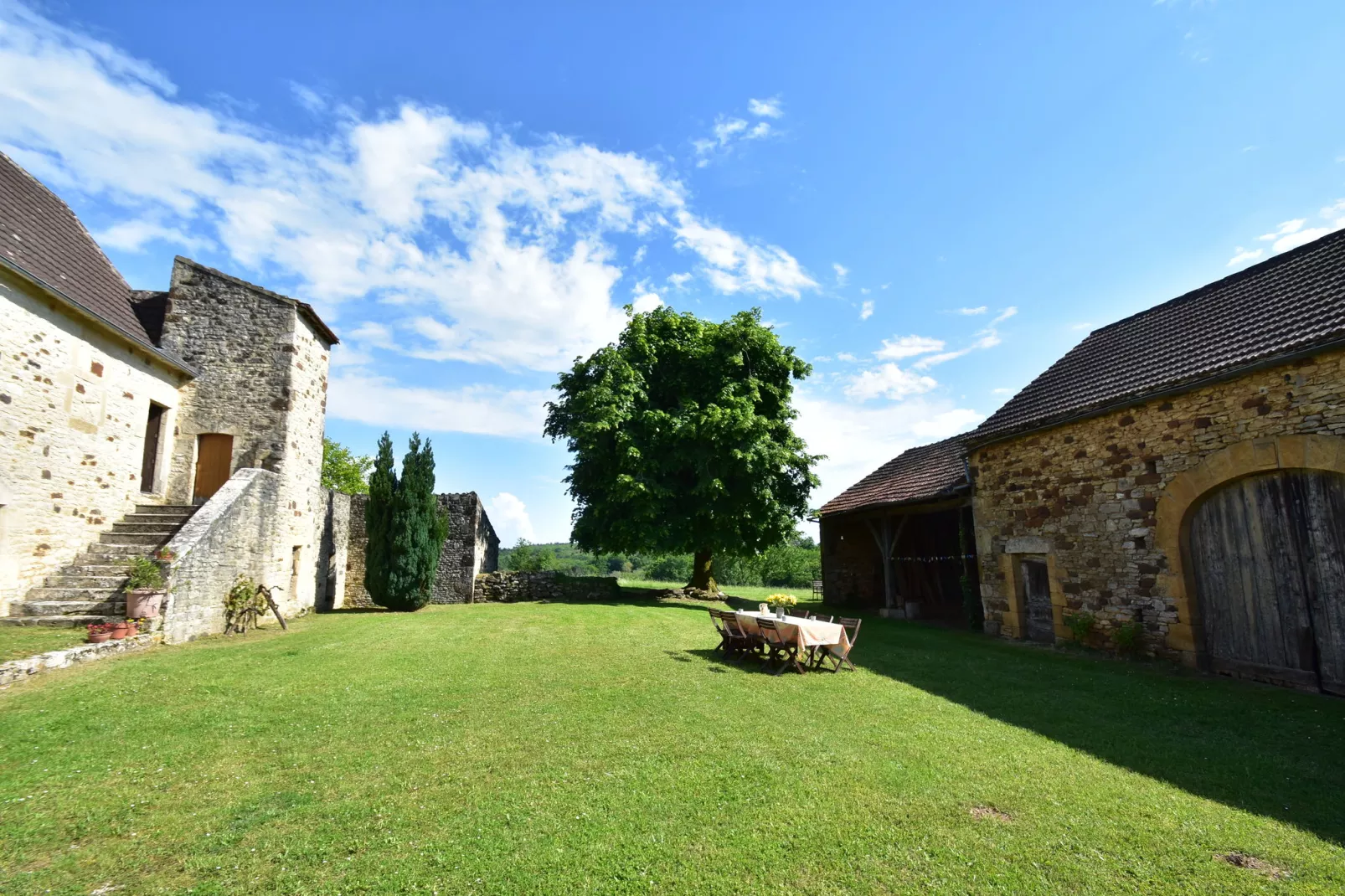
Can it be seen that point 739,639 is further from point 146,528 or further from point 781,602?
point 146,528

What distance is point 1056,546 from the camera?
1065 centimetres

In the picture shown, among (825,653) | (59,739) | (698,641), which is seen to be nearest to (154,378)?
(59,739)

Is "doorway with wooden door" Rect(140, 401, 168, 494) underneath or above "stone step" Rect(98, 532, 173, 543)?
above

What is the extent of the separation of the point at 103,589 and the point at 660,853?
10151 mm

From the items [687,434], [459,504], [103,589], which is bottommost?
[103,589]

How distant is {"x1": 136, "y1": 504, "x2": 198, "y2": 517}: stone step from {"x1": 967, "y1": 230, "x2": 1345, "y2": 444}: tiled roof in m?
15.4

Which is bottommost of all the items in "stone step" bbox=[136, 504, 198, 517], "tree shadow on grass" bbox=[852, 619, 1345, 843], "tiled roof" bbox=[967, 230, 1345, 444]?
"tree shadow on grass" bbox=[852, 619, 1345, 843]

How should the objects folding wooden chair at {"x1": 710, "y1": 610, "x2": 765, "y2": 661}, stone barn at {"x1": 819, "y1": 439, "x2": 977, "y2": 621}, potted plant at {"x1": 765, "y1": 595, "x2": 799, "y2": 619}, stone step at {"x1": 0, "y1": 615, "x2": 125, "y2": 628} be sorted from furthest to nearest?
stone barn at {"x1": 819, "y1": 439, "x2": 977, "y2": 621}
potted plant at {"x1": 765, "y1": 595, "x2": 799, "y2": 619}
folding wooden chair at {"x1": 710, "y1": 610, "x2": 765, "y2": 661}
stone step at {"x1": 0, "y1": 615, "x2": 125, "y2": 628}

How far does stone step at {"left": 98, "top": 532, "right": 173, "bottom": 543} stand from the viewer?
10.1 metres

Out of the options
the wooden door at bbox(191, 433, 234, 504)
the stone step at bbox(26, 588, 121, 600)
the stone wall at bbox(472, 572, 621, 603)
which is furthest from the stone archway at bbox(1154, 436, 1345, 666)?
the wooden door at bbox(191, 433, 234, 504)

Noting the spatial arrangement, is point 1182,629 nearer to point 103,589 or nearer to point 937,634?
point 937,634

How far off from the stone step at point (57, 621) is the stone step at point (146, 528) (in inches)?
93.8

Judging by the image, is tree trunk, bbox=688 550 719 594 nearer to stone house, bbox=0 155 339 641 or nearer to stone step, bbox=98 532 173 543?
stone house, bbox=0 155 339 641

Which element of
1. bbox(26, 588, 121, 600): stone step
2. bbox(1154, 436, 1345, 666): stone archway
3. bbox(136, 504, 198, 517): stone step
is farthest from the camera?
bbox(136, 504, 198, 517): stone step
